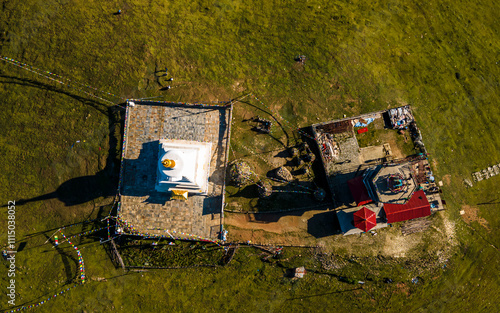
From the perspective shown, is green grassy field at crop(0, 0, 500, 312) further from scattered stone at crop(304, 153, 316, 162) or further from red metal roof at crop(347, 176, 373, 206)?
red metal roof at crop(347, 176, 373, 206)

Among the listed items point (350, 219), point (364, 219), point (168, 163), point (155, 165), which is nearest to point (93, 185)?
point (155, 165)

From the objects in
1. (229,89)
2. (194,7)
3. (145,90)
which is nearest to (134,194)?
(145,90)

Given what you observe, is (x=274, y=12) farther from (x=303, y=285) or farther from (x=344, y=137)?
(x=303, y=285)

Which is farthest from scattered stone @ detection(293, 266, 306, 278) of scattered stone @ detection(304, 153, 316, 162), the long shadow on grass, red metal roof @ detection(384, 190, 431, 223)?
the long shadow on grass

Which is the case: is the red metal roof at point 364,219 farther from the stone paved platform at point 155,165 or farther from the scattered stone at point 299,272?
the stone paved platform at point 155,165

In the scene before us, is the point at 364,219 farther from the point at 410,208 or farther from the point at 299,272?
the point at 299,272

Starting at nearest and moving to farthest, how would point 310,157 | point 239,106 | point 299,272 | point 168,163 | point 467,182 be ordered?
1. point 168,163
2. point 299,272
3. point 310,157
4. point 239,106
5. point 467,182
